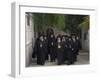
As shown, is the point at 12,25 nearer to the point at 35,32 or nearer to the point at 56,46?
the point at 35,32

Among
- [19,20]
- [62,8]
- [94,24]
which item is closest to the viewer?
[19,20]

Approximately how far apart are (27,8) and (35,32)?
0.72 feet

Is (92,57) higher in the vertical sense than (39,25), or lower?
lower

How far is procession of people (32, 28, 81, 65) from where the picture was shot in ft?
8.03

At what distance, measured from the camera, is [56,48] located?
2498 mm

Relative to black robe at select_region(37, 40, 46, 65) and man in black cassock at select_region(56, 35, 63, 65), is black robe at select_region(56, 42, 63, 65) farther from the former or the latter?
black robe at select_region(37, 40, 46, 65)

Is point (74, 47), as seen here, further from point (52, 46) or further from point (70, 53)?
Result: point (52, 46)

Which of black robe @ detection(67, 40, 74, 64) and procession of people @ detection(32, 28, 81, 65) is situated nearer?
procession of people @ detection(32, 28, 81, 65)

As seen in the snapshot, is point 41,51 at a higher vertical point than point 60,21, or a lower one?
lower

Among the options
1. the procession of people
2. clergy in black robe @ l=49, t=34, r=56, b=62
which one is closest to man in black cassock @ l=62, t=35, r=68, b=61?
the procession of people

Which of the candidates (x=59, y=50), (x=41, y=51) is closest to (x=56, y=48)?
(x=59, y=50)

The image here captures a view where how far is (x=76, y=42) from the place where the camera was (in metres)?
2.58

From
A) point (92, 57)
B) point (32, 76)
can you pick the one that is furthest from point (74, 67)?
point (32, 76)

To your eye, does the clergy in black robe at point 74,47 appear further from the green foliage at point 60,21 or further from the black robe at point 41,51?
the black robe at point 41,51
